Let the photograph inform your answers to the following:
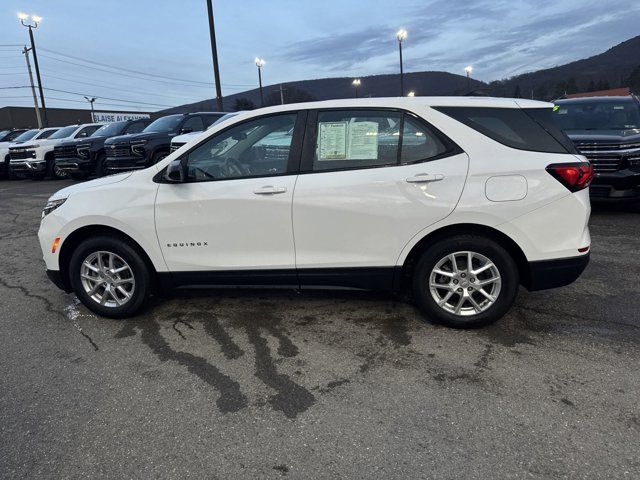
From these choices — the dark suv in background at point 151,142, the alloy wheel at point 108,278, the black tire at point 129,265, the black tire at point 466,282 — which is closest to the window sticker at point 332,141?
the black tire at point 466,282

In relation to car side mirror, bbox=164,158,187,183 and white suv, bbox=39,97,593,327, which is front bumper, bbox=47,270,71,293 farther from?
car side mirror, bbox=164,158,187,183

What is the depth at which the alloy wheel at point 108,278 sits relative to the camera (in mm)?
4160

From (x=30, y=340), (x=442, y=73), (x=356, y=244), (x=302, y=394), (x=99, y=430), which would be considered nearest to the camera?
(x=99, y=430)

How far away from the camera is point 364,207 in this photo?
11.9 feet

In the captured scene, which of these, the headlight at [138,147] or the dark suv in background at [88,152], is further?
the dark suv in background at [88,152]

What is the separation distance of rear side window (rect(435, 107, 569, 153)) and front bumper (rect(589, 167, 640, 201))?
169 inches

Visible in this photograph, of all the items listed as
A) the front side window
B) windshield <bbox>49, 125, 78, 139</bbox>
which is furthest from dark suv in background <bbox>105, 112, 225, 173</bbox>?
the front side window

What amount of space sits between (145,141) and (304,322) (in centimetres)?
1019

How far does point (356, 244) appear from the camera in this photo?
3723 millimetres

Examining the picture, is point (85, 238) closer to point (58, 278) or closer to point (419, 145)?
point (58, 278)

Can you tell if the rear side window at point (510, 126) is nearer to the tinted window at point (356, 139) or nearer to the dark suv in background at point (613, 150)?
the tinted window at point (356, 139)

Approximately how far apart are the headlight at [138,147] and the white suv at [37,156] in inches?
218

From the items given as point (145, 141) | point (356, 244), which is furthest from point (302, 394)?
point (145, 141)

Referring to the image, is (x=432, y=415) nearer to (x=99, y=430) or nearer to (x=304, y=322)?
(x=304, y=322)
